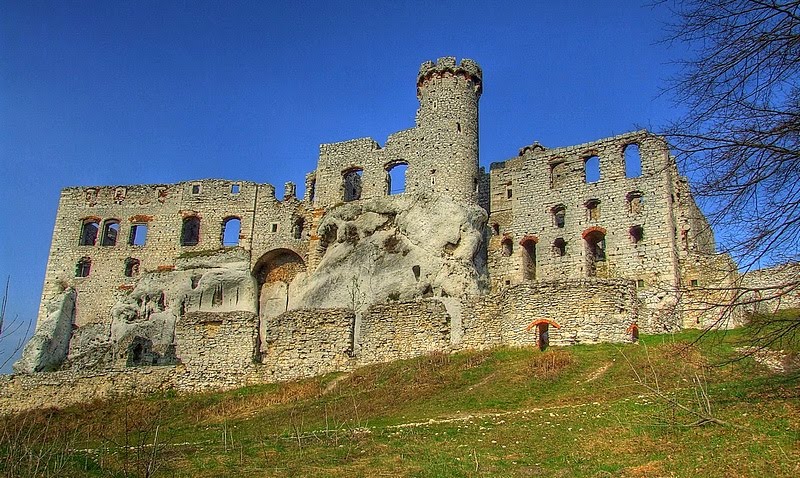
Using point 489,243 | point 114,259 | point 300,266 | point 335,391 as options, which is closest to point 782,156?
point 335,391

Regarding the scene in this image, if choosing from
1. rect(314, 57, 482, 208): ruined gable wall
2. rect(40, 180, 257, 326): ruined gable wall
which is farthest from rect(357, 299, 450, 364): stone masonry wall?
rect(40, 180, 257, 326): ruined gable wall

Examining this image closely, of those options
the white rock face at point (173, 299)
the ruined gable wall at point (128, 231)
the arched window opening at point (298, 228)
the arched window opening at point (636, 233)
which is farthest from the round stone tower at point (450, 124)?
the white rock face at point (173, 299)

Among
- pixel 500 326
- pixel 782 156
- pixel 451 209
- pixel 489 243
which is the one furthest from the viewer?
pixel 489 243

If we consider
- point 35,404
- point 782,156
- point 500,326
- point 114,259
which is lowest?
point 35,404

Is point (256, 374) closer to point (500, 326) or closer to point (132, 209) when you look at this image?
point (500, 326)

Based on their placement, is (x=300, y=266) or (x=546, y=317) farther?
(x=300, y=266)

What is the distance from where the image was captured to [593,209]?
3825 cm

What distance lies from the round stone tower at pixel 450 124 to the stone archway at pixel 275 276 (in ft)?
34.1

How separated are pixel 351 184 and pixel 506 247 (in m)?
10.7

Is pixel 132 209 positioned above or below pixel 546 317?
above

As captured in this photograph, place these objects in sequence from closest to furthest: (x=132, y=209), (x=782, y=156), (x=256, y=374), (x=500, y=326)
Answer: (x=782, y=156)
(x=500, y=326)
(x=256, y=374)
(x=132, y=209)

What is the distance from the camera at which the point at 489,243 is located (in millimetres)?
40625

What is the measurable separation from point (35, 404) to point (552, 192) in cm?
2730

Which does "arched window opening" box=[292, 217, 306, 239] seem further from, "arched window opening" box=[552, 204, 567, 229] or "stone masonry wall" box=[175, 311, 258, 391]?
"arched window opening" box=[552, 204, 567, 229]
